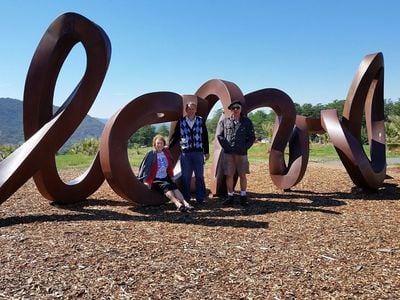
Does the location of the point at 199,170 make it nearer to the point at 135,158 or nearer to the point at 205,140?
the point at 205,140

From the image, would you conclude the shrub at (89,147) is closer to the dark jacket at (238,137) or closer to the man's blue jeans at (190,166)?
the man's blue jeans at (190,166)

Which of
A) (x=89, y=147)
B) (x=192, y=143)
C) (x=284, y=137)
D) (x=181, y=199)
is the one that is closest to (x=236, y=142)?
(x=192, y=143)

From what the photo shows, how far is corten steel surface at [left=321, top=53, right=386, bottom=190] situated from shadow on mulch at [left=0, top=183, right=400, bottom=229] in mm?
492

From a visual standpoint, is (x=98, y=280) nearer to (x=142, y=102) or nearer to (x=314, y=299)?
(x=314, y=299)

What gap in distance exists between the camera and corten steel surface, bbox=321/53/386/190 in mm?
8266

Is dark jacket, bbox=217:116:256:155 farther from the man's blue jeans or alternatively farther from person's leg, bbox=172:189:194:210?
person's leg, bbox=172:189:194:210

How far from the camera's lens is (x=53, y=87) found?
741 cm

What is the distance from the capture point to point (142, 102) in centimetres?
753

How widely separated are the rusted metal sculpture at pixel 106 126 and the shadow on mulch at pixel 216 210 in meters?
0.32

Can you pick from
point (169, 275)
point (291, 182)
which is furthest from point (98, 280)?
point (291, 182)

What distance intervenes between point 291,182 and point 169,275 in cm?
598

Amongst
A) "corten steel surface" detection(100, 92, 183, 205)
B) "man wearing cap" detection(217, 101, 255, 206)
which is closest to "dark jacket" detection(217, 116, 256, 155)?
"man wearing cap" detection(217, 101, 255, 206)

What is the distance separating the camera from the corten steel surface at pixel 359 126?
8.27 metres

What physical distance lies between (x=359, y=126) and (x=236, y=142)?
3.45 m
